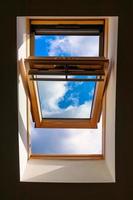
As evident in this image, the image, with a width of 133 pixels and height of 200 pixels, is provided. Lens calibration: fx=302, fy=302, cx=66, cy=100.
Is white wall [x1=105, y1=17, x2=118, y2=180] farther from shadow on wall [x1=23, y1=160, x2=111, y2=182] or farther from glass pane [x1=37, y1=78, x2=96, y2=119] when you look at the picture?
glass pane [x1=37, y1=78, x2=96, y2=119]

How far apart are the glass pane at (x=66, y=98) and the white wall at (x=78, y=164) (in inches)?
9.5

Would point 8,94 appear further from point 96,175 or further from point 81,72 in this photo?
point 96,175

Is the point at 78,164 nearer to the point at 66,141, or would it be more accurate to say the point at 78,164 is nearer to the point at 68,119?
the point at 66,141

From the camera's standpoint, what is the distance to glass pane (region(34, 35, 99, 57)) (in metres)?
2.26

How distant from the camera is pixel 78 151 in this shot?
248 cm

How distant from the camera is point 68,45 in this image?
2270 millimetres

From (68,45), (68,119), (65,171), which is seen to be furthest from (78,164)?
(68,45)

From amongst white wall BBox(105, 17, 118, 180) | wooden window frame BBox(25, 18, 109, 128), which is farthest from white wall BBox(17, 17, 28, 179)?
white wall BBox(105, 17, 118, 180)

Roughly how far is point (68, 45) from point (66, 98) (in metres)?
0.43

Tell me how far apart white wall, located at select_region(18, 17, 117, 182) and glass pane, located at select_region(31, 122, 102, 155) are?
0.12 meters
